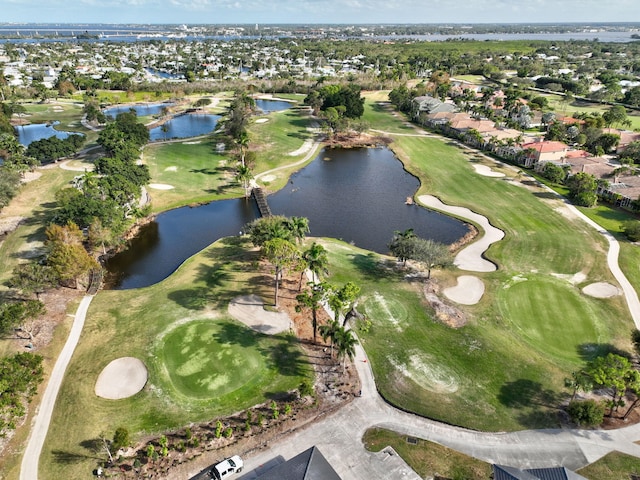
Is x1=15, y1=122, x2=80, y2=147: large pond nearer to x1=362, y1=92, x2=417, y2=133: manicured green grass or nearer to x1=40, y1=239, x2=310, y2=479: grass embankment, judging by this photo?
x1=40, y1=239, x2=310, y2=479: grass embankment

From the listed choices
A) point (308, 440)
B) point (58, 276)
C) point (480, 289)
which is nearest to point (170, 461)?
point (308, 440)

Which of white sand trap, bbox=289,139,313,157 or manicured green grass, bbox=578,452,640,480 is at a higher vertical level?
white sand trap, bbox=289,139,313,157

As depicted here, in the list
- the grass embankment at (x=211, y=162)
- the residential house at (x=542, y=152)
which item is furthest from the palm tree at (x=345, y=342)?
the residential house at (x=542, y=152)

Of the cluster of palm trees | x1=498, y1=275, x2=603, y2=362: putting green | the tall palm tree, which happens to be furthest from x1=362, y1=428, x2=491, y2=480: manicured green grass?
the tall palm tree

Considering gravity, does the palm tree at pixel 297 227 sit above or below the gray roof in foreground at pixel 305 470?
above

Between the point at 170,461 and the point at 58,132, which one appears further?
the point at 58,132

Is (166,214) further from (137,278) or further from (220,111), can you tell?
(220,111)

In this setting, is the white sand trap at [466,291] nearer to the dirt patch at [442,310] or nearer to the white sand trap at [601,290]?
the dirt patch at [442,310]
